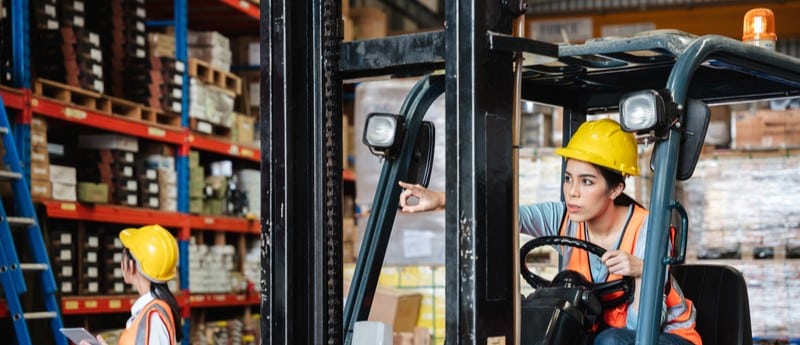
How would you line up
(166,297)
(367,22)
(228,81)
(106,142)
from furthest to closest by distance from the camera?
(367,22), (228,81), (106,142), (166,297)

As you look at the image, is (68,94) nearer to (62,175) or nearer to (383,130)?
(62,175)

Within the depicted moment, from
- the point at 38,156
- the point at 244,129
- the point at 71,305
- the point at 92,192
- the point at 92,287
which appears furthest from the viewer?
the point at 244,129

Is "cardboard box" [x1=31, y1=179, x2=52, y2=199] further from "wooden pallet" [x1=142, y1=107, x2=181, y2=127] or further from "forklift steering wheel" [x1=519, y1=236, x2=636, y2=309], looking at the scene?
"forklift steering wheel" [x1=519, y1=236, x2=636, y2=309]

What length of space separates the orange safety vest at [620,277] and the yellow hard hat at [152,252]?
209 centimetres

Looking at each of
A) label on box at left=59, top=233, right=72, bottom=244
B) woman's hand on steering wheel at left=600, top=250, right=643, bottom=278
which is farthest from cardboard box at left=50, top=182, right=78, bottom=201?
woman's hand on steering wheel at left=600, top=250, right=643, bottom=278

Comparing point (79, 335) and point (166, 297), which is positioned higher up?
point (166, 297)

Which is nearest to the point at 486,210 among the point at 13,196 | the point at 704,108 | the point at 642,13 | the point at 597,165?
the point at 704,108

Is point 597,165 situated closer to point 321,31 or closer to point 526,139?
point 321,31

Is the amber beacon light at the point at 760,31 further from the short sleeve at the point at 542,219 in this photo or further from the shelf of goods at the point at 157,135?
the shelf of goods at the point at 157,135

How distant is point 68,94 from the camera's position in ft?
→ 28.1

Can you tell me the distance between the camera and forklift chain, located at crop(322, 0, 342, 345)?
3455mm

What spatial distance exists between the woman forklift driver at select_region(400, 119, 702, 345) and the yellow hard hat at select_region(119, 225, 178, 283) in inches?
81.0

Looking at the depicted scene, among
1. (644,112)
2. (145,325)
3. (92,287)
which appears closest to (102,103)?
(92,287)

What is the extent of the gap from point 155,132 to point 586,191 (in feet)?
20.1
